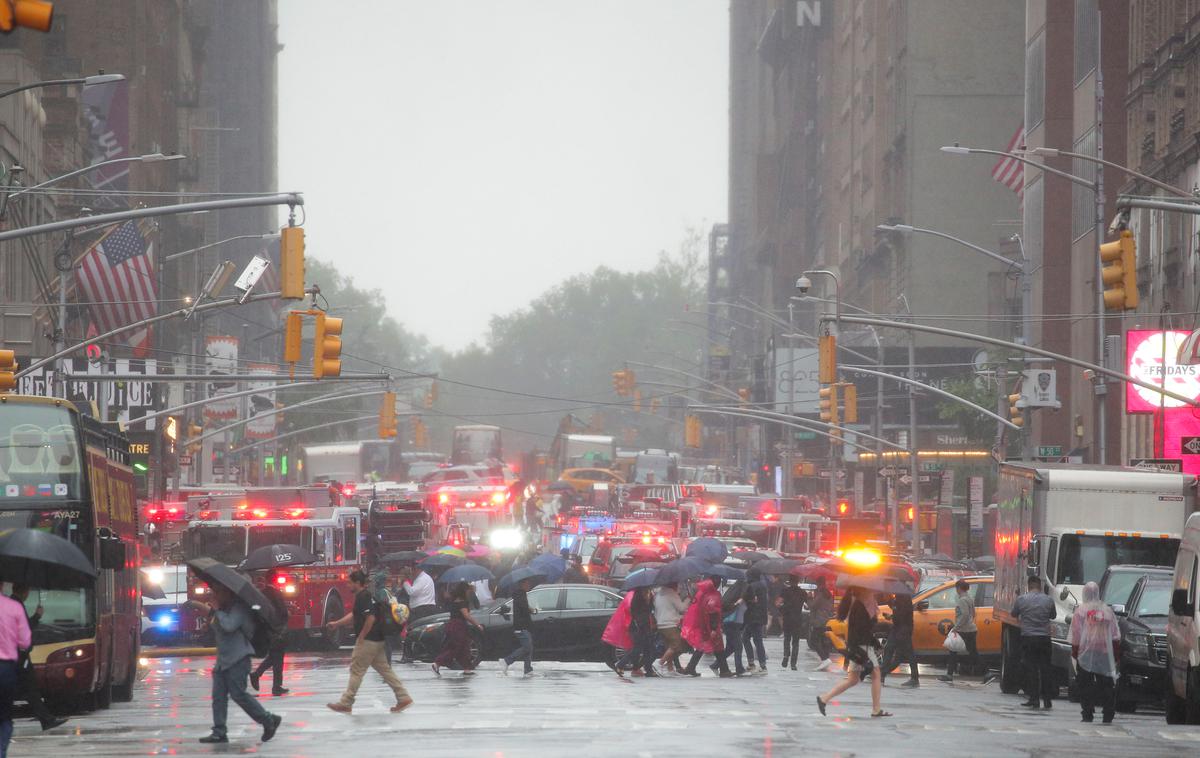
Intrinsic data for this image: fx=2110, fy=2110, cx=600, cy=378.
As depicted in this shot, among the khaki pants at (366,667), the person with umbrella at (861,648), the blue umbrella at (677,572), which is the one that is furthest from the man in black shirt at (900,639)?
the khaki pants at (366,667)

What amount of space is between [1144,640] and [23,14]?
1743cm

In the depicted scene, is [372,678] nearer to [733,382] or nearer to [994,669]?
[994,669]

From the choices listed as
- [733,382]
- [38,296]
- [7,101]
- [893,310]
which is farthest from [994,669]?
[733,382]

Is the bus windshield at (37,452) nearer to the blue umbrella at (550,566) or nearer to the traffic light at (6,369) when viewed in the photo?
the traffic light at (6,369)

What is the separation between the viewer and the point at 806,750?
58.9ft

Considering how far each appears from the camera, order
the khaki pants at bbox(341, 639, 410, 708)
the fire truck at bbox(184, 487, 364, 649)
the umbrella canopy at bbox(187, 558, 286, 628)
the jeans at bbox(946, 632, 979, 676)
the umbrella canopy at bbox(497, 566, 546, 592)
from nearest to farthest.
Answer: the umbrella canopy at bbox(187, 558, 286, 628)
the khaki pants at bbox(341, 639, 410, 708)
the umbrella canopy at bbox(497, 566, 546, 592)
the jeans at bbox(946, 632, 979, 676)
the fire truck at bbox(184, 487, 364, 649)

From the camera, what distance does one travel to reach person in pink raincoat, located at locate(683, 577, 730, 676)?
31.0 metres

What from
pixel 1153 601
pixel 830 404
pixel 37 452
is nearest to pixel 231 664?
pixel 37 452

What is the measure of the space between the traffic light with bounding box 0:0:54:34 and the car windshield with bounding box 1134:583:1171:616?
17.6 m

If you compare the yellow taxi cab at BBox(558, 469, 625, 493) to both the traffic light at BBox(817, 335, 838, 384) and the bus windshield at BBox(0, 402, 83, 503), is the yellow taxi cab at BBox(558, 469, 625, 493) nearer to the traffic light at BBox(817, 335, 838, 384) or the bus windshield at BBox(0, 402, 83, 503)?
the traffic light at BBox(817, 335, 838, 384)

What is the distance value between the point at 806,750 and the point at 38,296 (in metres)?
43.1

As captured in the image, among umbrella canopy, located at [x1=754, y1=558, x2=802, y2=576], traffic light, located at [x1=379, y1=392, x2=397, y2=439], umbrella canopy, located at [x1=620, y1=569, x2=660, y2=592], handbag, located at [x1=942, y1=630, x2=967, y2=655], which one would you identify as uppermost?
traffic light, located at [x1=379, y1=392, x2=397, y2=439]

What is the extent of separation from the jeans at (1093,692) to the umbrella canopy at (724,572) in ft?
28.6

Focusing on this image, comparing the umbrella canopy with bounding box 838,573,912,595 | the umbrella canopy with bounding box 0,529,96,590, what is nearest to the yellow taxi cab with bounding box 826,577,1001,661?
the umbrella canopy with bounding box 838,573,912,595
